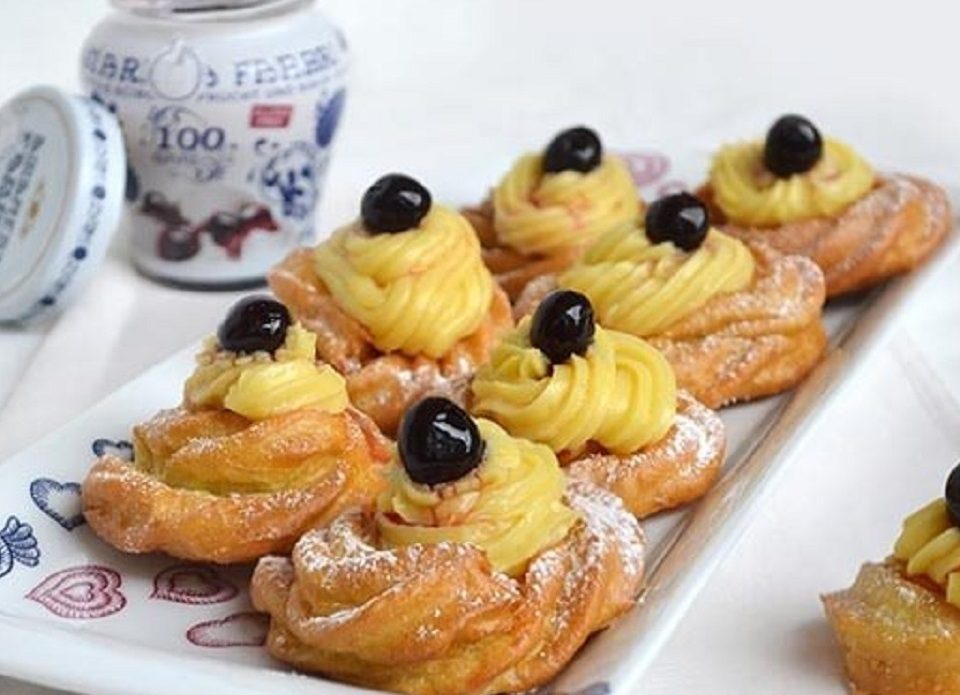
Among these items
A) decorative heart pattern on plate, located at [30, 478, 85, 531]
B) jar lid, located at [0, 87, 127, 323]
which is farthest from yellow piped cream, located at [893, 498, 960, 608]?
jar lid, located at [0, 87, 127, 323]

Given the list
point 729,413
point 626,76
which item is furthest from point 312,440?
point 626,76

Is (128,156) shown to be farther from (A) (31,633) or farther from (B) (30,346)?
(A) (31,633)

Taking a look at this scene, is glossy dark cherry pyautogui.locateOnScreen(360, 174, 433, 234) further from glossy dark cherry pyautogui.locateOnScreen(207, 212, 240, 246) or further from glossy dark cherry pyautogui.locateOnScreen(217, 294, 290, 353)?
glossy dark cherry pyautogui.locateOnScreen(207, 212, 240, 246)

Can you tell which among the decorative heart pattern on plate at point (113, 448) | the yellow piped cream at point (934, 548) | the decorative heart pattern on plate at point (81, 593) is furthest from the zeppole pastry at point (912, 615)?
the decorative heart pattern on plate at point (113, 448)

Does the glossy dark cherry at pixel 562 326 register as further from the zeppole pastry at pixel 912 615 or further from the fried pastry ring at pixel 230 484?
the zeppole pastry at pixel 912 615

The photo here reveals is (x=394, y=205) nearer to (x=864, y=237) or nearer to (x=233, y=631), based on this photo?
(x=233, y=631)

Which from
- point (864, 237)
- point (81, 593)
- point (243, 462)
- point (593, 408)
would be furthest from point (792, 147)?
point (81, 593)
